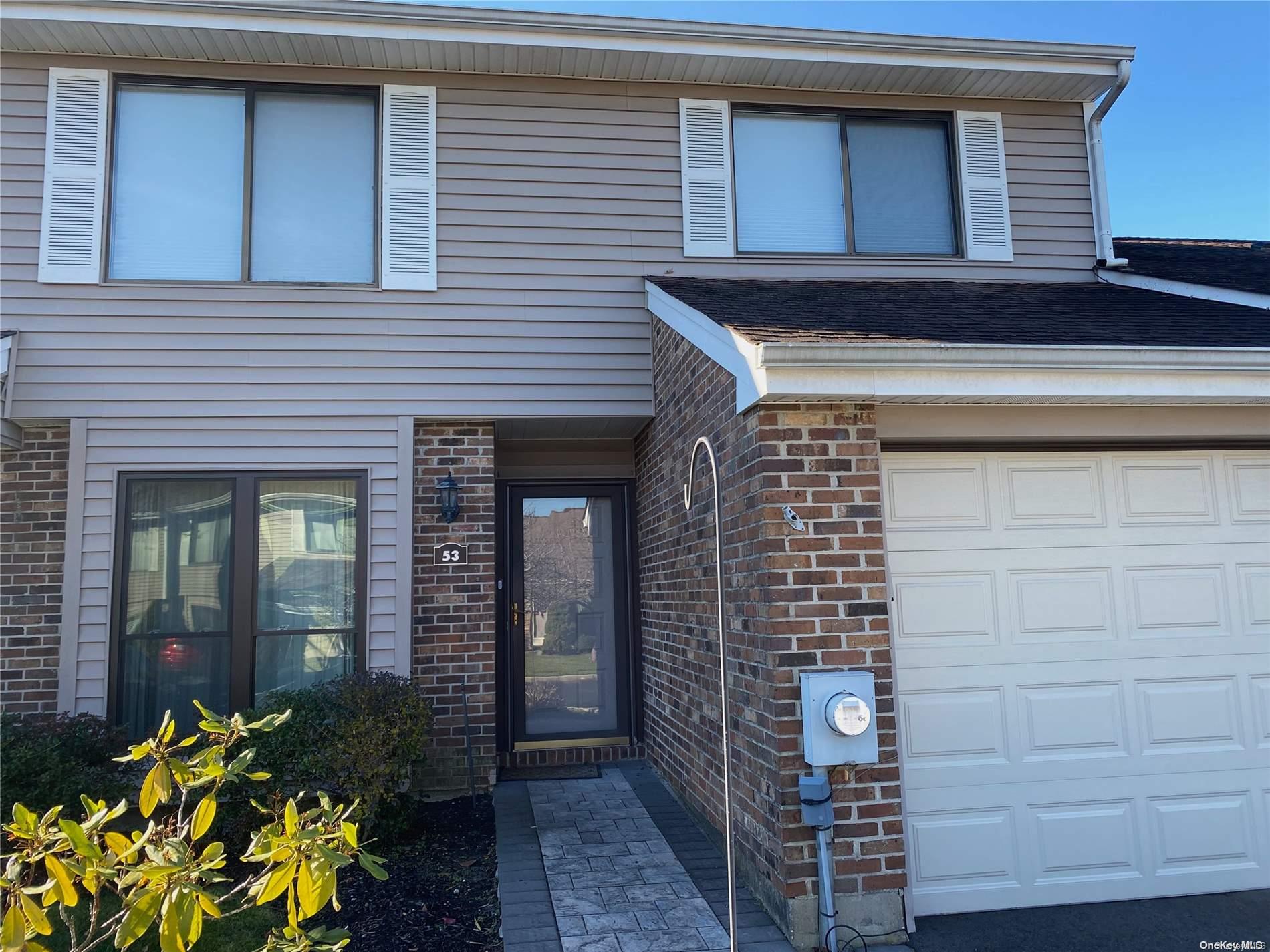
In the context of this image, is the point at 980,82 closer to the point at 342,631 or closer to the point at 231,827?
the point at 342,631

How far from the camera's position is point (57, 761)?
4.65m

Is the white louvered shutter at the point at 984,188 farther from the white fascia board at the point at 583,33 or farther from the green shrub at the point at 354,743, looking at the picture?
the green shrub at the point at 354,743

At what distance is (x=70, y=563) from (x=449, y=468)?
8.19 ft

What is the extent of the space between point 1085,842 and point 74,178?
Answer: 722cm

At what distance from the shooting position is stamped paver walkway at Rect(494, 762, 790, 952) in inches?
149

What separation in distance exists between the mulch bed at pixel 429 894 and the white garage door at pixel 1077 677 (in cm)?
206

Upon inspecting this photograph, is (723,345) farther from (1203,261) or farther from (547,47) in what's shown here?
(1203,261)

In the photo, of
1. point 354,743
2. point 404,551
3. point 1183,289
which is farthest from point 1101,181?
point 354,743

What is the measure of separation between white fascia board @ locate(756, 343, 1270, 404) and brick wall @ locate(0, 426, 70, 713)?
493cm

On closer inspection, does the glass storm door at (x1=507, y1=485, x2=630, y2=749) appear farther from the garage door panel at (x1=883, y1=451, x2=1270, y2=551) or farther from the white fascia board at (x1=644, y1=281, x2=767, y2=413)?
the garage door panel at (x1=883, y1=451, x2=1270, y2=551)

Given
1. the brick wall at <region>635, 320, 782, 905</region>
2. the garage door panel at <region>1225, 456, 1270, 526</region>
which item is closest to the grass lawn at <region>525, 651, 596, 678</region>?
the brick wall at <region>635, 320, 782, 905</region>

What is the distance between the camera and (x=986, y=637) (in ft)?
13.9

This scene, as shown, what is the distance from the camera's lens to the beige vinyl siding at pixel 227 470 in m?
5.64

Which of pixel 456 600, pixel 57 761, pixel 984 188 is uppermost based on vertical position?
pixel 984 188
